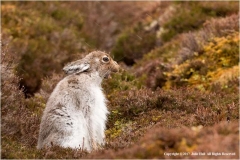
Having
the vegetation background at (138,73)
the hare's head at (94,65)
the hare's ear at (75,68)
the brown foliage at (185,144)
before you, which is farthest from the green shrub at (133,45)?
the brown foliage at (185,144)

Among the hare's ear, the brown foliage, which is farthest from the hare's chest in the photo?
the brown foliage

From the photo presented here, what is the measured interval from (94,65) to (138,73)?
6.87 meters

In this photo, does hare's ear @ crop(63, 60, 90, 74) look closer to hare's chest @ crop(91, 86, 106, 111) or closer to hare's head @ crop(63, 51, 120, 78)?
hare's head @ crop(63, 51, 120, 78)

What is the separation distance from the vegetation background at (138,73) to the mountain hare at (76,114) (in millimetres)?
473

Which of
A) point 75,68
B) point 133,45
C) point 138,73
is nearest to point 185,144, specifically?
point 75,68

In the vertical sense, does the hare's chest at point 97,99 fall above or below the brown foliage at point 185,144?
above

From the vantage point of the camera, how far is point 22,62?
16922 mm

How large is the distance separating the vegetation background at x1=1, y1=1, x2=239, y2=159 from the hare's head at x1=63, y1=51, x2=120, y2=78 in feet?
3.37

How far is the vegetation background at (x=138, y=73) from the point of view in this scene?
6.23 m

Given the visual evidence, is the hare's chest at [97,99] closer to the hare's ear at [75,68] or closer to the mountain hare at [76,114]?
the mountain hare at [76,114]

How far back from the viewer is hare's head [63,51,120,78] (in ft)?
29.1

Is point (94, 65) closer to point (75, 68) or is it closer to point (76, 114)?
point (75, 68)

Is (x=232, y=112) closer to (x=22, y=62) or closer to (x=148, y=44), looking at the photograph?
(x=22, y=62)

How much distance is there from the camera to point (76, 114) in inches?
319
